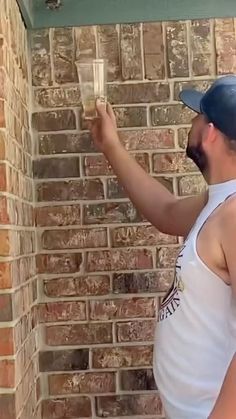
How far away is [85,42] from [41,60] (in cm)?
21

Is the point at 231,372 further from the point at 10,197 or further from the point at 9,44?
the point at 9,44

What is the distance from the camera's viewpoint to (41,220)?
328 centimetres

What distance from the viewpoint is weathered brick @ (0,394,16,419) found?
2461mm

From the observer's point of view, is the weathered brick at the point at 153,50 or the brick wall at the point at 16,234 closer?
the brick wall at the point at 16,234

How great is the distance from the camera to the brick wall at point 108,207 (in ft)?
10.7

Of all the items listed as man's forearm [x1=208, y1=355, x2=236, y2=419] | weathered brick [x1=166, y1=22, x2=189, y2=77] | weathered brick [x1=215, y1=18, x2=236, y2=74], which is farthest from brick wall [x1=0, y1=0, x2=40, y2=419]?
man's forearm [x1=208, y1=355, x2=236, y2=419]

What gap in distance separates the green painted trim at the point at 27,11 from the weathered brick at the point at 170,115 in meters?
0.65

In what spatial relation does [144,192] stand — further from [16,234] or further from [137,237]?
[16,234]

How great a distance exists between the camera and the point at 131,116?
3316 millimetres

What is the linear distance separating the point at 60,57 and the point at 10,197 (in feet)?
3.15

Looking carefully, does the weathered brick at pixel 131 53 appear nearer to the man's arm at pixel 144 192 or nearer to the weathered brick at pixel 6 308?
the man's arm at pixel 144 192

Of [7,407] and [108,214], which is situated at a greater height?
[108,214]

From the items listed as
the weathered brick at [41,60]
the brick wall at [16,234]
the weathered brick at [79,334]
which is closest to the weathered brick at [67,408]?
the brick wall at [16,234]

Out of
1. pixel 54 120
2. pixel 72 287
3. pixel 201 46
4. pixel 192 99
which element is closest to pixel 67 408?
pixel 72 287
